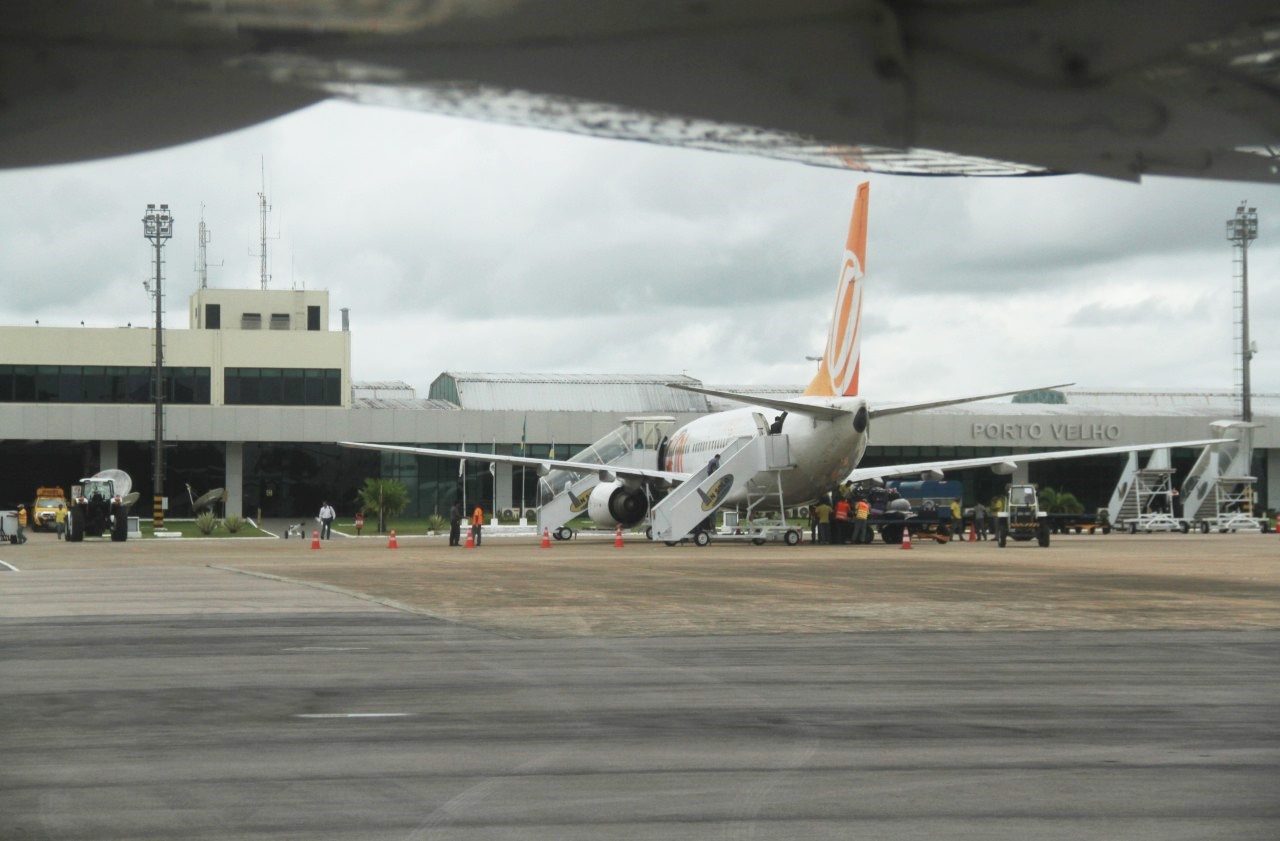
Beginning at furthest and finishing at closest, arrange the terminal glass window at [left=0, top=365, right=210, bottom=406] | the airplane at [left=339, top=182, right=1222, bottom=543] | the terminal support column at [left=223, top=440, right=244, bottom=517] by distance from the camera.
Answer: the terminal support column at [left=223, top=440, right=244, bottom=517], the airplane at [left=339, top=182, right=1222, bottom=543], the terminal glass window at [left=0, top=365, right=210, bottom=406]

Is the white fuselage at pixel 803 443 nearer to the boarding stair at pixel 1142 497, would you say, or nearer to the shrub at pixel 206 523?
the shrub at pixel 206 523

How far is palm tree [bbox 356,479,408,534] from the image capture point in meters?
66.9

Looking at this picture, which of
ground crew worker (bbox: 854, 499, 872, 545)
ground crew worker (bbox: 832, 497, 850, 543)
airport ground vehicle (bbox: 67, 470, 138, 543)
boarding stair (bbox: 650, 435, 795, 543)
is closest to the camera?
boarding stair (bbox: 650, 435, 795, 543)

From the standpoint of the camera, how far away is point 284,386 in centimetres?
1162

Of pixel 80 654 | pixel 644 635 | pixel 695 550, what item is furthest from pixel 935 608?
pixel 695 550

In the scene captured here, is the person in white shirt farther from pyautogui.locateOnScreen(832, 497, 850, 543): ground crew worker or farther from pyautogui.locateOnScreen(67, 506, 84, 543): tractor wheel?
pyautogui.locateOnScreen(832, 497, 850, 543): ground crew worker

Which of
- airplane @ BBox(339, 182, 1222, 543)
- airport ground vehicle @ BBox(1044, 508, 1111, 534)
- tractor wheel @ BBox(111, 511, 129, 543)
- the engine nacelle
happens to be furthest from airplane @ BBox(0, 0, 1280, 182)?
airport ground vehicle @ BBox(1044, 508, 1111, 534)

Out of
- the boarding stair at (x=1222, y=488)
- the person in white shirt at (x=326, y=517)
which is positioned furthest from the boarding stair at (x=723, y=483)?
the boarding stair at (x=1222, y=488)

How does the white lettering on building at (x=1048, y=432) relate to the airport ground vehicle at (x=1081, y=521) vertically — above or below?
above

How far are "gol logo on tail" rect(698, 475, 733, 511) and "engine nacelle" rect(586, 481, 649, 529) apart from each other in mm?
6011

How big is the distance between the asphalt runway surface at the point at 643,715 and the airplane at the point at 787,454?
16.7 m

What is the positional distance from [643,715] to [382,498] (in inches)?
2251

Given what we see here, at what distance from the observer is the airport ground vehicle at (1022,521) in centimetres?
4794

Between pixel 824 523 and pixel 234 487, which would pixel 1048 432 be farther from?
pixel 234 487
